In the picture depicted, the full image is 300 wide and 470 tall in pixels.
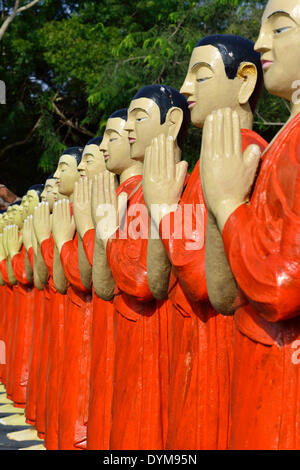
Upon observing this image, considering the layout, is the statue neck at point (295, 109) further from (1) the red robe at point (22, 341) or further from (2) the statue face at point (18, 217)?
(2) the statue face at point (18, 217)

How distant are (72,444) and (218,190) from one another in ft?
10.1

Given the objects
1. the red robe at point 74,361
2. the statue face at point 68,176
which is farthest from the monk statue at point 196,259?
the statue face at point 68,176

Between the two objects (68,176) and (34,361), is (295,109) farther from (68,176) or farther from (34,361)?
(34,361)

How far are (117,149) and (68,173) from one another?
4.74 feet

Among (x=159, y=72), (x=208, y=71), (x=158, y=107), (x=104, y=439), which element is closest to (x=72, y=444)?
(x=104, y=439)

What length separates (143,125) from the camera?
395 centimetres

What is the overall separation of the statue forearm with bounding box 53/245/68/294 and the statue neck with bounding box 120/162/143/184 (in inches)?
39.8

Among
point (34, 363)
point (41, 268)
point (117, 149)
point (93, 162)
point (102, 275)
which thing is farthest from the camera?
point (34, 363)

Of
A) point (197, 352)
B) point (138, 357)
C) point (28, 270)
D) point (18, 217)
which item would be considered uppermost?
point (18, 217)

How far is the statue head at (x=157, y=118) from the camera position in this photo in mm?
3908

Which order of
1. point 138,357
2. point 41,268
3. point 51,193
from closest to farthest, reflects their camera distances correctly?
1. point 138,357
2. point 41,268
3. point 51,193

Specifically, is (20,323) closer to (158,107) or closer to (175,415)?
(158,107)

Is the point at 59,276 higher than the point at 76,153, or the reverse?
the point at 76,153

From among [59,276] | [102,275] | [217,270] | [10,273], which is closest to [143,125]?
[102,275]
